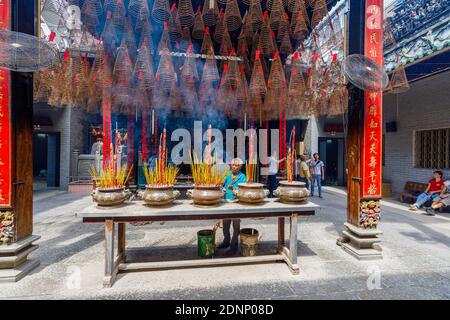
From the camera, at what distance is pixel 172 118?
1020 centimetres

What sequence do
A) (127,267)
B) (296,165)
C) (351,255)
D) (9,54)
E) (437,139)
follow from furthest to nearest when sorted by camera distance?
(296,165) < (437,139) < (351,255) < (127,267) < (9,54)

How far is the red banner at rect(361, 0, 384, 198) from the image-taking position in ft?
12.1

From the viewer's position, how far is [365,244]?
3.66m

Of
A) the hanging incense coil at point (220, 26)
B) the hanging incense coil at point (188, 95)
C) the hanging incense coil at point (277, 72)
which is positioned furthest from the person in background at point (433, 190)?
the hanging incense coil at point (188, 95)

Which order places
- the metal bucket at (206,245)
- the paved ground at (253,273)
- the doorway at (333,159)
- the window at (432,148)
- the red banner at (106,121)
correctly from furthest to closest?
the doorway at (333,159) → the window at (432,148) → the red banner at (106,121) → the metal bucket at (206,245) → the paved ground at (253,273)

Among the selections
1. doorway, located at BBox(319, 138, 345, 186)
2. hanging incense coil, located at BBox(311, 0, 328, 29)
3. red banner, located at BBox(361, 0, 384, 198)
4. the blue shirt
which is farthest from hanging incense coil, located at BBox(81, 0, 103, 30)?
doorway, located at BBox(319, 138, 345, 186)

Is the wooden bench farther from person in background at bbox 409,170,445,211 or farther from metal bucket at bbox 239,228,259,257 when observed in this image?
metal bucket at bbox 239,228,259,257

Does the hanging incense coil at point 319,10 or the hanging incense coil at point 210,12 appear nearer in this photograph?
the hanging incense coil at point 319,10

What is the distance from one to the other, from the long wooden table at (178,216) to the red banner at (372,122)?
1250mm

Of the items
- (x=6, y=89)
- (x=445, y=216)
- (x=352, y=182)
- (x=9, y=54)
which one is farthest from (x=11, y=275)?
(x=445, y=216)

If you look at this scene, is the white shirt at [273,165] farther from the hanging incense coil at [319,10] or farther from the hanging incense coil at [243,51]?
the hanging incense coil at [319,10]

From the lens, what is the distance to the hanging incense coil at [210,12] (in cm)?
459

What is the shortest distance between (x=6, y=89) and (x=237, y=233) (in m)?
3.74

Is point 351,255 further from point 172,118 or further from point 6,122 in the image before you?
point 172,118
